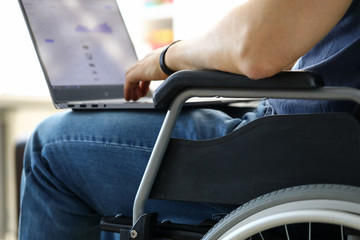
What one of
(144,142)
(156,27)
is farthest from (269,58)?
(156,27)

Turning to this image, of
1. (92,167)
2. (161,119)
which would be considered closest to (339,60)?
(161,119)

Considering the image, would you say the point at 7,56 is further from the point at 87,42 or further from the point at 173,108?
the point at 173,108

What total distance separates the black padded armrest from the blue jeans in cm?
13

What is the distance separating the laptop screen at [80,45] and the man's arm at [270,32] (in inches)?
21.6

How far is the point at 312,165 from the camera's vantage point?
619 millimetres

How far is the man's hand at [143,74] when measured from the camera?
827mm

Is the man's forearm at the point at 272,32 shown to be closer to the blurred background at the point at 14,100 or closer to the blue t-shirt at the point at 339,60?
the blue t-shirt at the point at 339,60

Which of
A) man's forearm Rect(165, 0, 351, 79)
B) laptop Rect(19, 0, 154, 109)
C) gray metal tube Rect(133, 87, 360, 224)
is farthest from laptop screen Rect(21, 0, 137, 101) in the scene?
man's forearm Rect(165, 0, 351, 79)

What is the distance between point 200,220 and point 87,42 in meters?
0.65

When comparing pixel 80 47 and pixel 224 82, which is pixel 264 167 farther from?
pixel 80 47

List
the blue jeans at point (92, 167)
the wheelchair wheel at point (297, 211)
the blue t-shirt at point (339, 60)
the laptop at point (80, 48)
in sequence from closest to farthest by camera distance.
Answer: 1. the wheelchair wheel at point (297, 211)
2. the blue t-shirt at point (339, 60)
3. the blue jeans at point (92, 167)
4. the laptop at point (80, 48)

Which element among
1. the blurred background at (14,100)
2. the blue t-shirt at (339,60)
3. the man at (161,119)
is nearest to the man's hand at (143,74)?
the man at (161,119)

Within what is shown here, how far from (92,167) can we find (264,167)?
0.31 meters

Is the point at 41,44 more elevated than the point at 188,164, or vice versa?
the point at 41,44
